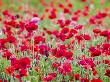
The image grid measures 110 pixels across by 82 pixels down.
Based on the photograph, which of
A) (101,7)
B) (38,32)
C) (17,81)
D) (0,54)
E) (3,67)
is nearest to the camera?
(17,81)

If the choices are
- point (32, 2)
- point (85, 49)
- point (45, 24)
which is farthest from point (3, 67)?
point (32, 2)

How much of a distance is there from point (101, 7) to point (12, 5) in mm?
2720

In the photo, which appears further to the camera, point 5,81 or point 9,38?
point 9,38

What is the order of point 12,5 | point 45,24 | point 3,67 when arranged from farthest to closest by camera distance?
point 12,5
point 45,24
point 3,67

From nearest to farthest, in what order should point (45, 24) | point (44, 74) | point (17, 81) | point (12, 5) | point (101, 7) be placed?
point (17, 81) < point (44, 74) < point (45, 24) < point (12, 5) < point (101, 7)

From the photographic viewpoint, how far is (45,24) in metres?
7.87

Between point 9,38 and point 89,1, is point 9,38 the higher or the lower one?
the lower one

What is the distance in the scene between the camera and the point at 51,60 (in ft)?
15.3

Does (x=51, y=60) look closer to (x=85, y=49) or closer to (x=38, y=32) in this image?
(x=85, y=49)

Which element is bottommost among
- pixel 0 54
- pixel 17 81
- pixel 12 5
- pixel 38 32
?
pixel 17 81

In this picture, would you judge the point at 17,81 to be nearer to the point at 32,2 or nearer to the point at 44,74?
the point at 44,74

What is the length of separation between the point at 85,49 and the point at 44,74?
3.57ft

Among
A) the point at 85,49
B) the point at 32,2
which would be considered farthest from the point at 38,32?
the point at 32,2

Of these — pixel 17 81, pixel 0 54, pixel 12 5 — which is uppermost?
pixel 12 5
